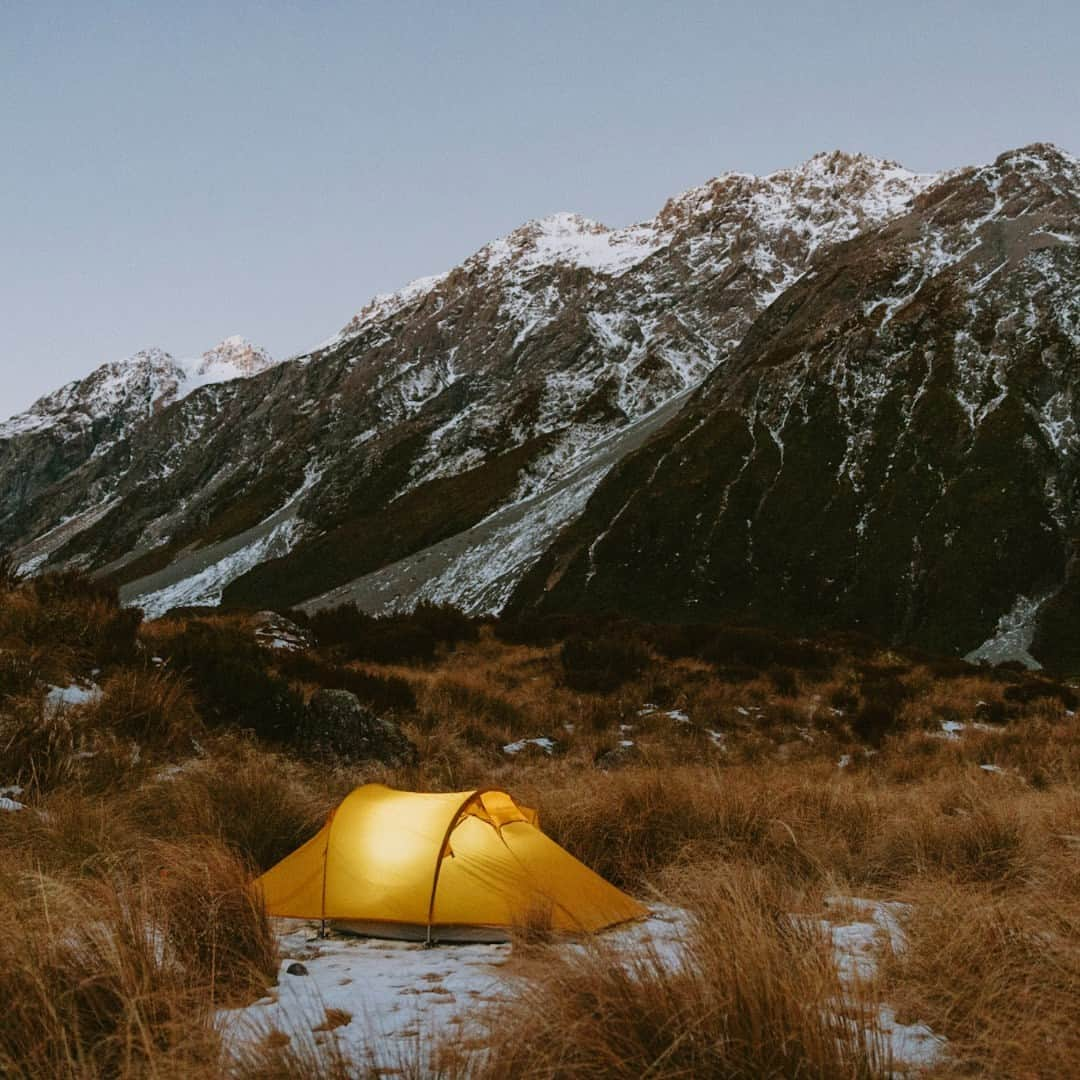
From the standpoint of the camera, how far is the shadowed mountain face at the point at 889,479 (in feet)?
205

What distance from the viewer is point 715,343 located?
479 feet

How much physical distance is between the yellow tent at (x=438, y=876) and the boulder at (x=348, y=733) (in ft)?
15.6

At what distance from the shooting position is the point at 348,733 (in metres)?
10.7

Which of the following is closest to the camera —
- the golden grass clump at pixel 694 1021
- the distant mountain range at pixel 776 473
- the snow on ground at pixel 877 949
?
the golden grass clump at pixel 694 1021

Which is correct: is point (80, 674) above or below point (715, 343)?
below

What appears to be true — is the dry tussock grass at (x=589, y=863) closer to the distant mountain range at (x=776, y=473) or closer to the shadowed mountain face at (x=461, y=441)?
the distant mountain range at (x=776, y=473)

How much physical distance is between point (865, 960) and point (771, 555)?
70.0 m

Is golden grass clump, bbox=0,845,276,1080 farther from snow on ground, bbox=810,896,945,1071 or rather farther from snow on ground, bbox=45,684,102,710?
snow on ground, bbox=45,684,102,710

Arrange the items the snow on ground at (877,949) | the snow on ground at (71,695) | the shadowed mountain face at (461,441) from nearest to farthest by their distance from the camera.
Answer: the snow on ground at (877,949) → the snow on ground at (71,695) → the shadowed mountain face at (461,441)

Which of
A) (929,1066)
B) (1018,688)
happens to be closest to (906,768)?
(1018,688)

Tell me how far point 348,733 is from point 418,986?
7009mm

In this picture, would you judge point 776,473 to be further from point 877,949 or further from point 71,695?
point 877,949

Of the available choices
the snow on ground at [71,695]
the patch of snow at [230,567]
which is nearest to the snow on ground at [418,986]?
the snow on ground at [71,695]

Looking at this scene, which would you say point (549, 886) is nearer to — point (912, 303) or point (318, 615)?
point (318, 615)
